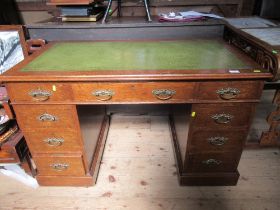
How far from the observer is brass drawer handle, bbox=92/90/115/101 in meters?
1.04

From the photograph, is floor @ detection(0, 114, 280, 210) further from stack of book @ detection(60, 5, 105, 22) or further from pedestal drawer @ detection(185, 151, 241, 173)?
stack of book @ detection(60, 5, 105, 22)

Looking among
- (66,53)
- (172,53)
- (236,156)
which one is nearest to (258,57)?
(172,53)

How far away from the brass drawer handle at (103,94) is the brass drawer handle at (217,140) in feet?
2.03

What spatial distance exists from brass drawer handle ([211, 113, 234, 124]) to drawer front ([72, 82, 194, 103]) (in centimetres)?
19

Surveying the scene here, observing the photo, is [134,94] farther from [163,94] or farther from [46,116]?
[46,116]

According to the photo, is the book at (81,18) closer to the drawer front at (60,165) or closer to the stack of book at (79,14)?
the stack of book at (79,14)

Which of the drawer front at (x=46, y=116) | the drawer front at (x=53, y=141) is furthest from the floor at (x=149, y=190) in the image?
the drawer front at (x=46, y=116)

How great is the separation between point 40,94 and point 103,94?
0.32 m

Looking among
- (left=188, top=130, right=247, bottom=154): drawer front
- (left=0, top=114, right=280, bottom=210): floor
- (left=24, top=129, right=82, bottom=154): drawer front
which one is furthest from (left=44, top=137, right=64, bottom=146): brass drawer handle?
(left=188, top=130, right=247, bottom=154): drawer front

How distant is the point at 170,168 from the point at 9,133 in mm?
1123

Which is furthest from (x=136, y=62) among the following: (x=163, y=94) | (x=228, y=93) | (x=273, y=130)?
(x=273, y=130)

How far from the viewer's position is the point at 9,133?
4.39ft

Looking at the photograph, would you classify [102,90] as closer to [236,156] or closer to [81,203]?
[81,203]

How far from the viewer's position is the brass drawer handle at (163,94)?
1034 mm
